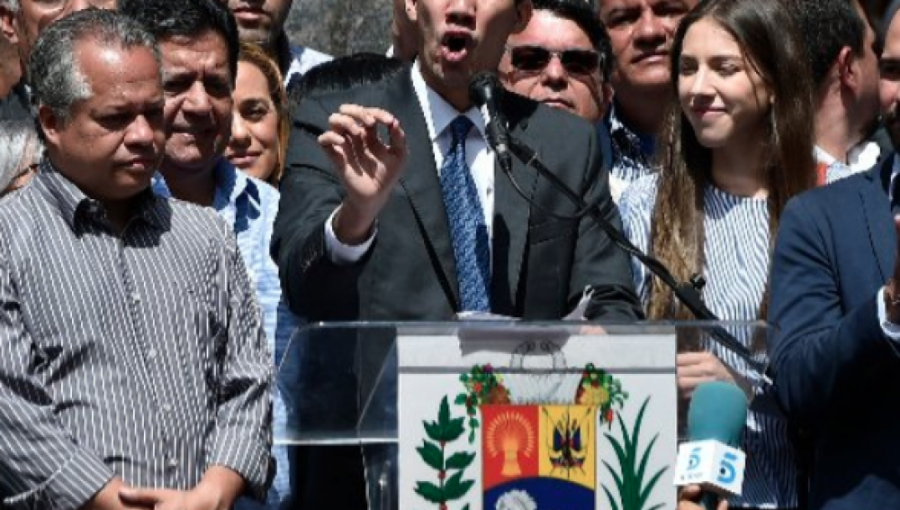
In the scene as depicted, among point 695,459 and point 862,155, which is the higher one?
point 862,155

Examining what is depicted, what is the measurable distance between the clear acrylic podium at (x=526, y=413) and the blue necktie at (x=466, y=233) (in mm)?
962

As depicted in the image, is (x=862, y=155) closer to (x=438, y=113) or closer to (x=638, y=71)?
(x=638, y=71)

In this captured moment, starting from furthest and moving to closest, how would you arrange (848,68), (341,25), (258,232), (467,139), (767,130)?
(341,25), (848,68), (258,232), (767,130), (467,139)

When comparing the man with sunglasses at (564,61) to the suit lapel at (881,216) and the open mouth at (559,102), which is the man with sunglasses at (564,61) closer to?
the open mouth at (559,102)

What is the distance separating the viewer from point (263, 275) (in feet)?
21.0

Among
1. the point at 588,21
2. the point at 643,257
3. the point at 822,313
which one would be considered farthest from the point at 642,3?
the point at 643,257

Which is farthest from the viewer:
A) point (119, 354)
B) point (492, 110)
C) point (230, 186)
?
point (230, 186)

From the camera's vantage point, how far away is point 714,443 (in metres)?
4.55

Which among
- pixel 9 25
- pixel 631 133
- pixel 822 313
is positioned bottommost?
pixel 822 313

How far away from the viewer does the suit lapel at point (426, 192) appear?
5617 mm

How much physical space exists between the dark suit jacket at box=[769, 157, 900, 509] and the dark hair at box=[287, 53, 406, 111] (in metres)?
1.75

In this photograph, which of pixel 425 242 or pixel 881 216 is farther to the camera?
pixel 425 242

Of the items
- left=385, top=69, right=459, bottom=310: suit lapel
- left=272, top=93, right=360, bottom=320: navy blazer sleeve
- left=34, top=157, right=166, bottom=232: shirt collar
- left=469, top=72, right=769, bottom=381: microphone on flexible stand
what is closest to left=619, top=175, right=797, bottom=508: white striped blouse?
left=469, top=72, right=769, bottom=381: microphone on flexible stand

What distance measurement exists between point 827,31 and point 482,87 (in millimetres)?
1892
